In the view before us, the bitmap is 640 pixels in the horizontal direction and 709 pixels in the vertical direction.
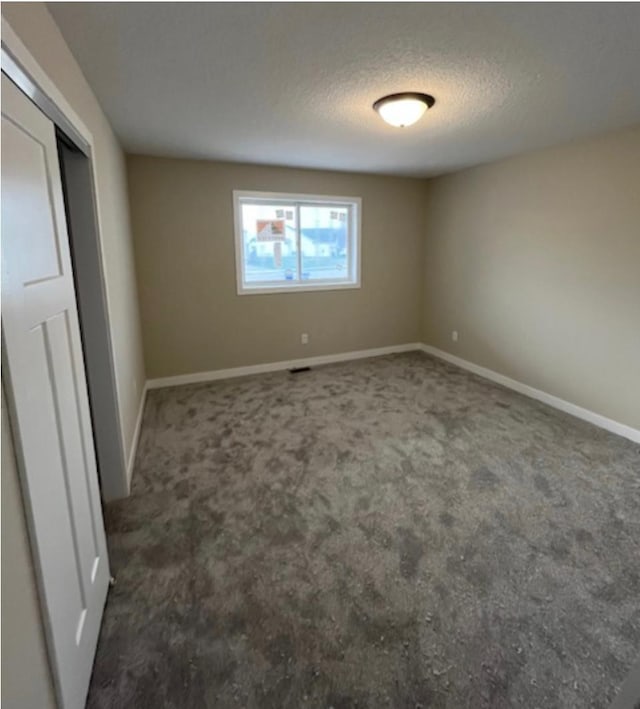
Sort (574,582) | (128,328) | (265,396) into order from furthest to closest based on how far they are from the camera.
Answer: (265,396) → (128,328) → (574,582)

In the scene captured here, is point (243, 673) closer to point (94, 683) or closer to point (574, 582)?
point (94, 683)

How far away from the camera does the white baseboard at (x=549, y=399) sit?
3142mm

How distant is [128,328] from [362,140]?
240cm

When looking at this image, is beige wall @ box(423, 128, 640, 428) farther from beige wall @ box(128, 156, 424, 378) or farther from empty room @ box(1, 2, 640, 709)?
beige wall @ box(128, 156, 424, 378)

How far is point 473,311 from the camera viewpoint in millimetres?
4566

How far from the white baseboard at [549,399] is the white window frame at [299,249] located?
157 centimetres

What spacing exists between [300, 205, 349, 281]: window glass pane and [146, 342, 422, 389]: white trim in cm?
99

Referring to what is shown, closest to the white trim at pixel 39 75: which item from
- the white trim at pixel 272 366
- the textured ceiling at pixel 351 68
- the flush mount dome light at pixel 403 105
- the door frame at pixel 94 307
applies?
the door frame at pixel 94 307

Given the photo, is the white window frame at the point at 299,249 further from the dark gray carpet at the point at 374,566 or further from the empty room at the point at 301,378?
the dark gray carpet at the point at 374,566

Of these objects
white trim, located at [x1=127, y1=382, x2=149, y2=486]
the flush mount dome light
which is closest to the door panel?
white trim, located at [x1=127, y1=382, x2=149, y2=486]

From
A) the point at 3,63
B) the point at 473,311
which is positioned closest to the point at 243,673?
the point at 3,63

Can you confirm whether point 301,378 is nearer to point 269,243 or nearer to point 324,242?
point 269,243

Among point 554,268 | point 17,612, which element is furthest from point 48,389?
point 554,268

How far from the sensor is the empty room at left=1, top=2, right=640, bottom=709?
1298 mm
